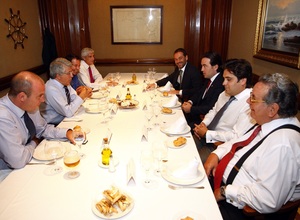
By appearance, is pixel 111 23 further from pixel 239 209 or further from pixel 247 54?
pixel 239 209

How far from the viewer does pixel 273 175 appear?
140cm

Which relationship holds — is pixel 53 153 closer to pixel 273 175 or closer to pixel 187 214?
pixel 187 214

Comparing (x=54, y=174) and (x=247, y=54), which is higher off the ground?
(x=247, y=54)

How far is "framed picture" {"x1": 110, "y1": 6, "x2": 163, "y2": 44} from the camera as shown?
5629mm

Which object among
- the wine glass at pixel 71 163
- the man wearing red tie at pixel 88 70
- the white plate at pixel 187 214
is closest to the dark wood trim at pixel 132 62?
the man wearing red tie at pixel 88 70

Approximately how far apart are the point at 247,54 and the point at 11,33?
3996mm

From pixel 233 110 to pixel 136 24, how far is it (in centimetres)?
402

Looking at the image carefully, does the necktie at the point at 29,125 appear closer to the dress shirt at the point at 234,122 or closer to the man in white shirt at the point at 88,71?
the dress shirt at the point at 234,122

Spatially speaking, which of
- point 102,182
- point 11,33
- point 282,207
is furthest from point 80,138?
point 11,33

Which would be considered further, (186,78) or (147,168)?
(186,78)

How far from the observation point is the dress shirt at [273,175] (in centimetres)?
140

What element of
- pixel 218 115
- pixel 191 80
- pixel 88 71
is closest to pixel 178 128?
pixel 218 115

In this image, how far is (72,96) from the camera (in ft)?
9.99

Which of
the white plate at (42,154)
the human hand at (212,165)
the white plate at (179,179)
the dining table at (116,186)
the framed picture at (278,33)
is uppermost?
the framed picture at (278,33)
